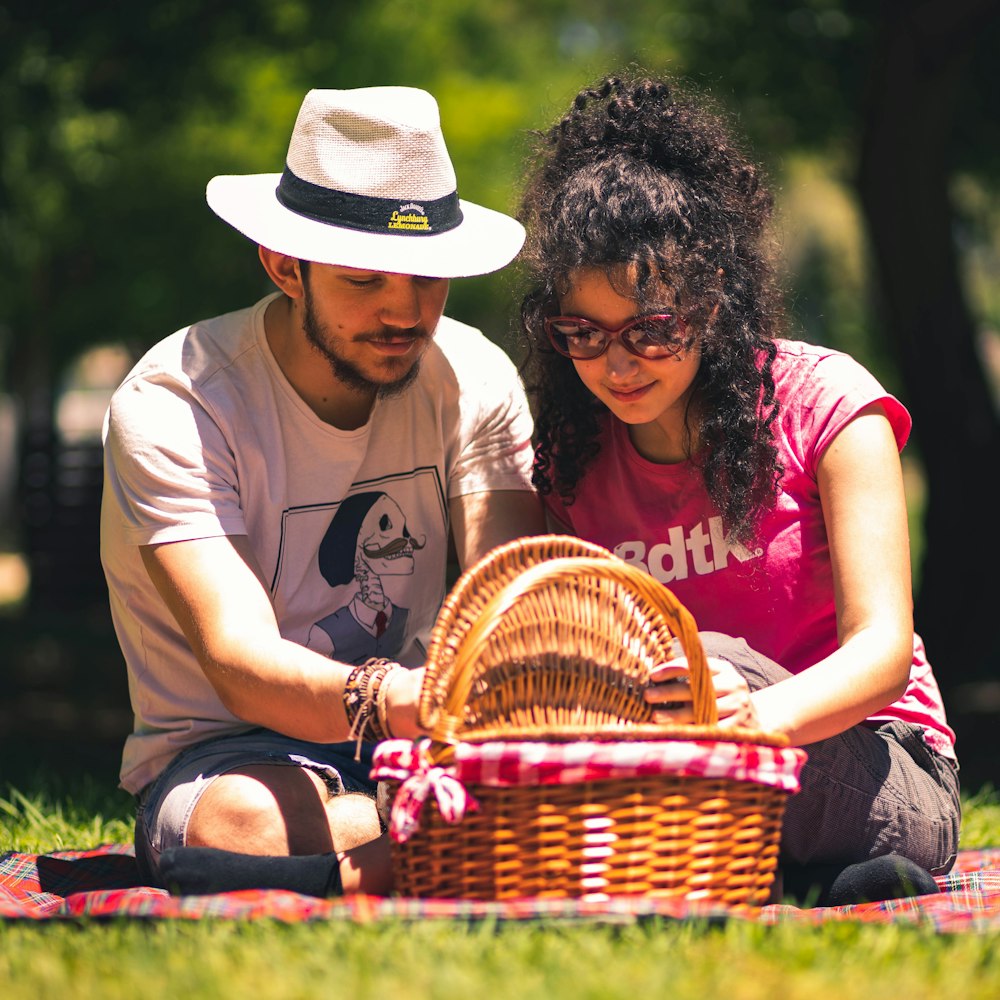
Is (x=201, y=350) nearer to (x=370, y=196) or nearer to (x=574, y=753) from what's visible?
(x=370, y=196)

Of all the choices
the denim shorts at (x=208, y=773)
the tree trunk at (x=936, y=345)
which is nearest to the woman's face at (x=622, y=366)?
the denim shorts at (x=208, y=773)

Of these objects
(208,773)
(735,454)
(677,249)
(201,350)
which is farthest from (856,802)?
(201,350)

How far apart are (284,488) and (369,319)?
0.46m

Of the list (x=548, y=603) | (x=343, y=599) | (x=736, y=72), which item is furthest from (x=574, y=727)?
(x=736, y=72)

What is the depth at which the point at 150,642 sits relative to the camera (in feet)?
11.1

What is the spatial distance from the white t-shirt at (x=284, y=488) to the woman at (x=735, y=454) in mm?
236

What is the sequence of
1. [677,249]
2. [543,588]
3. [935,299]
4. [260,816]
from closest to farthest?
1. [543,588]
2. [260,816]
3. [677,249]
4. [935,299]

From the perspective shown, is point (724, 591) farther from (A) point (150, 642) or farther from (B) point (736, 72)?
(B) point (736, 72)

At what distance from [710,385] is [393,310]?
0.75 m

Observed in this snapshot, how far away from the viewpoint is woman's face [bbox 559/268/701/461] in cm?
304

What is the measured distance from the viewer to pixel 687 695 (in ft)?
8.44

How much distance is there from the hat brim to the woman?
0.13 meters

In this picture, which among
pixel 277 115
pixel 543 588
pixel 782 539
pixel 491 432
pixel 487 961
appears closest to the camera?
pixel 487 961

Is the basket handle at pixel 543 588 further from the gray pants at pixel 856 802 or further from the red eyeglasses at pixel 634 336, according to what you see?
the red eyeglasses at pixel 634 336
